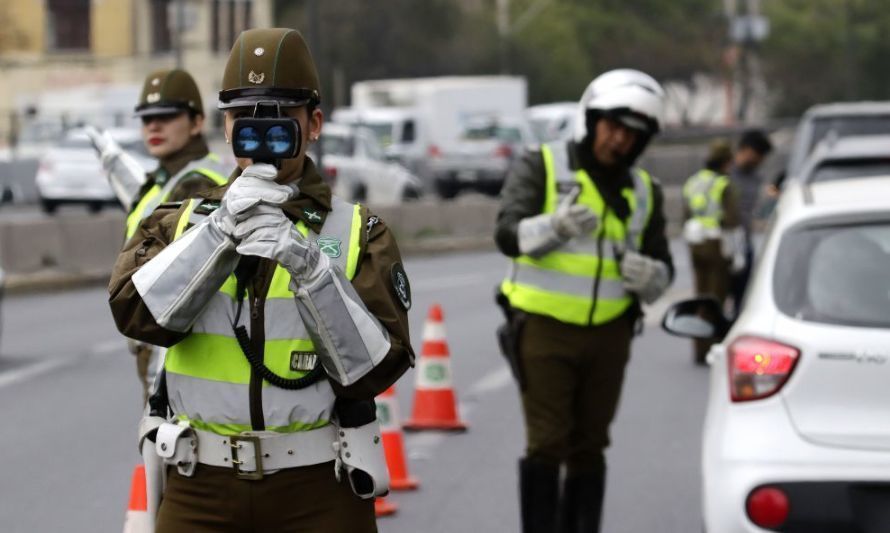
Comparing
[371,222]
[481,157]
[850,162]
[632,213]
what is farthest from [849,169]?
[481,157]

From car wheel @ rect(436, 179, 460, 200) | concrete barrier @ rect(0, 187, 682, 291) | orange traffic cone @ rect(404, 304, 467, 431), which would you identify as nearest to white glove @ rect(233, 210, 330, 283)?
orange traffic cone @ rect(404, 304, 467, 431)

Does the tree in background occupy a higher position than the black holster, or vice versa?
the black holster

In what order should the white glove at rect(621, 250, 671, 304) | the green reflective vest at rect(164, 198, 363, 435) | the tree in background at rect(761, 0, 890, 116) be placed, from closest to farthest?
1. the green reflective vest at rect(164, 198, 363, 435)
2. the white glove at rect(621, 250, 671, 304)
3. the tree in background at rect(761, 0, 890, 116)

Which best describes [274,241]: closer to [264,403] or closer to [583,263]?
[264,403]

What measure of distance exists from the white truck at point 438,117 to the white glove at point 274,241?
119ft

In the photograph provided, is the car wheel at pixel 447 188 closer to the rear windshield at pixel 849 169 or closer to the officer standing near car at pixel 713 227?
the officer standing near car at pixel 713 227

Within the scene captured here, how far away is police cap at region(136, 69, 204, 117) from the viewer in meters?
6.93

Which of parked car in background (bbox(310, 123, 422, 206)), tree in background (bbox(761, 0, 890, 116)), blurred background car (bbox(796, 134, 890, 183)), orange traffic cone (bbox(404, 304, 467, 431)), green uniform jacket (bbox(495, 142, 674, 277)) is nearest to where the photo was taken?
green uniform jacket (bbox(495, 142, 674, 277))

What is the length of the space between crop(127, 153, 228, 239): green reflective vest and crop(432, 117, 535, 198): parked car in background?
3377 cm

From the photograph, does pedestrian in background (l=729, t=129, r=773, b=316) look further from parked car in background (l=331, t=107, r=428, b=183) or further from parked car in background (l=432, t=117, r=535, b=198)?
parked car in background (l=331, t=107, r=428, b=183)

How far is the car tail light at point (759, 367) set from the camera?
5.64m

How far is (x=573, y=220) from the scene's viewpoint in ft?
21.4

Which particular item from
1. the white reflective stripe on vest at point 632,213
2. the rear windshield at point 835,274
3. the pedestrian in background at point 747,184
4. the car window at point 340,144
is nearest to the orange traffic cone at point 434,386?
the white reflective stripe on vest at point 632,213

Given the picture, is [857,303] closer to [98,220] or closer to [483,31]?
[98,220]
